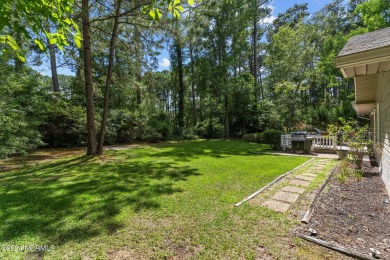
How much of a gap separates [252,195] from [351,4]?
101ft

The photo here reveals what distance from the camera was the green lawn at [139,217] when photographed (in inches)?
89.5

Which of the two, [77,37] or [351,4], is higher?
[351,4]

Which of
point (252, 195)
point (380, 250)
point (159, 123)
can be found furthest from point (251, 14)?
point (380, 250)

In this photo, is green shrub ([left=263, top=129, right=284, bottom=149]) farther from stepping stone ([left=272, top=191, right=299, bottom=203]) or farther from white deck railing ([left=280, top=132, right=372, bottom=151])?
stepping stone ([left=272, top=191, right=299, bottom=203])

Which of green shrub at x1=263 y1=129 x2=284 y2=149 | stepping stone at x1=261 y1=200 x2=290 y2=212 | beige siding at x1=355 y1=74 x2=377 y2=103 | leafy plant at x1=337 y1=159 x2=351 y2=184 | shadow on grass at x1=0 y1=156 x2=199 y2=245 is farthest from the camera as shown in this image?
green shrub at x1=263 y1=129 x2=284 y2=149

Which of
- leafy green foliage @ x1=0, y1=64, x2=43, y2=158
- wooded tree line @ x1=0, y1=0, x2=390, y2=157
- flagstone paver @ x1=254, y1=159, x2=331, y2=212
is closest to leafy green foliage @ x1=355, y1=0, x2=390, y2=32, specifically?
wooded tree line @ x1=0, y1=0, x2=390, y2=157

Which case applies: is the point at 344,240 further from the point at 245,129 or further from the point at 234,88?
the point at 245,129

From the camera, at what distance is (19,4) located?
1848 millimetres

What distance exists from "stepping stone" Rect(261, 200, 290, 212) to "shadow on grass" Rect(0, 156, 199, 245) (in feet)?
5.79

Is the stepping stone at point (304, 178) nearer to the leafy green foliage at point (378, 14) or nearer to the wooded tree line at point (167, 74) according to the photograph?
the wooded tree line at point (167, 74)

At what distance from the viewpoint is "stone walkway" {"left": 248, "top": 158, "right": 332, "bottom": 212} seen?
343 centimetres

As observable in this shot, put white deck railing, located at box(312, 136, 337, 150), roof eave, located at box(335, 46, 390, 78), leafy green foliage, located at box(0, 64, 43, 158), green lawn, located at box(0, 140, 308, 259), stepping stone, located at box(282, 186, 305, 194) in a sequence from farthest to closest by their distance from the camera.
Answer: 1. white deck railing, located at box(312, 136, 337, 150)
2. leafy green foliage, located at box(0, 64, 43, 158)
3. stepping stone, located at box(282, 186, 305, 194)
4. roof eave, located at box(335, 46, 390, 78)
5. green lawn, located at box(0, 140, 308, 259)

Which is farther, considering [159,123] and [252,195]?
[159,123]

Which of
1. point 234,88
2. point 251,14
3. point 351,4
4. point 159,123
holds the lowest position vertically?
point 159,123
